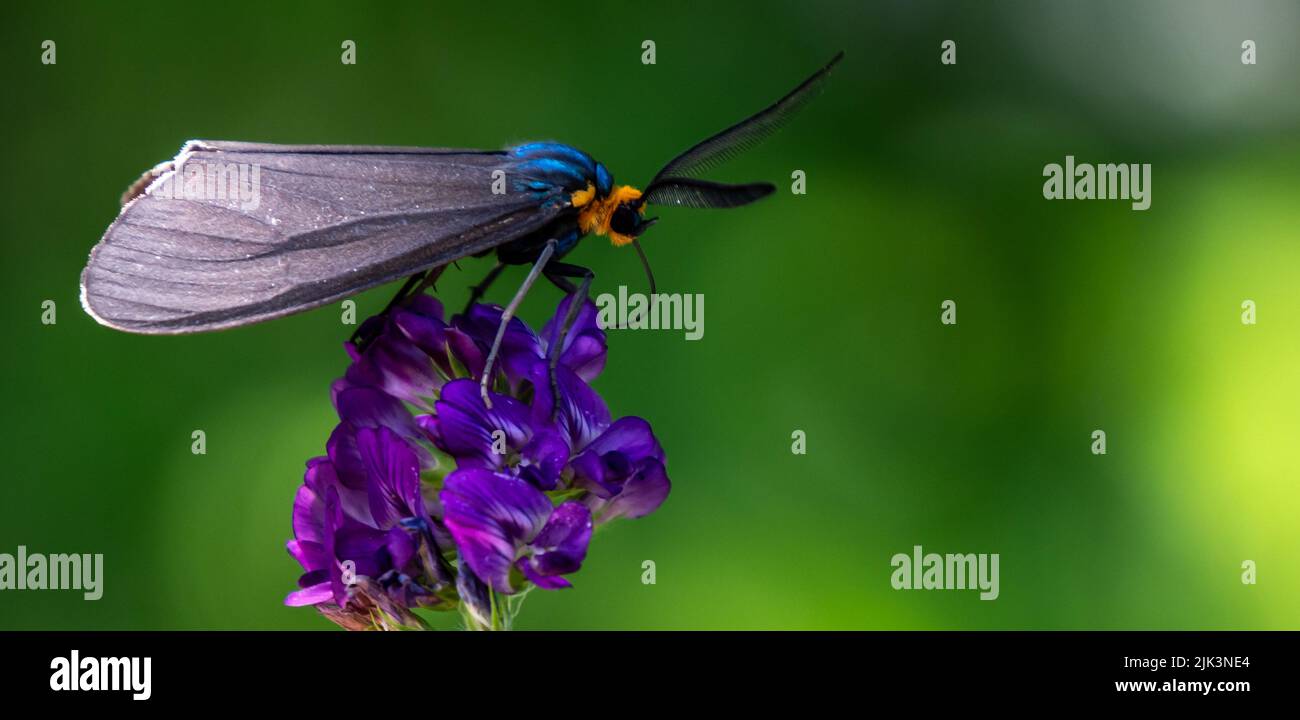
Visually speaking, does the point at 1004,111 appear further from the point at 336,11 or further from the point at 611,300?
the point at 336,11

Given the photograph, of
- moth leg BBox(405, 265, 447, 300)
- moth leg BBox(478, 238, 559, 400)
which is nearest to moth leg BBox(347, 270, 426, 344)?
moth leg BBox(405, 265, 447, 300)

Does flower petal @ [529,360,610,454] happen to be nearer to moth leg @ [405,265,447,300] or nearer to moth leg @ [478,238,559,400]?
moth leg @ [478,238,559,400]

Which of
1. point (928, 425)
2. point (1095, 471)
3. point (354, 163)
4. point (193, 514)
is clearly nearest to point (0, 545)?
point (193, 514)

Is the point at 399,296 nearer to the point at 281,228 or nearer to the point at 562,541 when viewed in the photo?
the point at 281,228

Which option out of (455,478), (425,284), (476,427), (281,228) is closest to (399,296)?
(425,284)

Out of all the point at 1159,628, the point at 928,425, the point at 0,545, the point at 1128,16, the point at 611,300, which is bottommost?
the point at 1159,628
